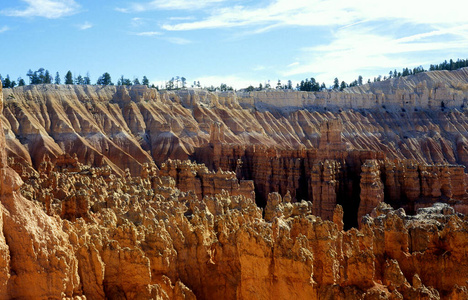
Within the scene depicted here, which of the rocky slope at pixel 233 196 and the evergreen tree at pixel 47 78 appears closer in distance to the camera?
the rocky slope at pixel 233 196

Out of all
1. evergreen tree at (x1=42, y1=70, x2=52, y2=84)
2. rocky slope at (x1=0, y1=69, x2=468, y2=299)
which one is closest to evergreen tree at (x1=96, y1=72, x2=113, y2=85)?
evergreen tree at (x1=42, y1=70, x2=52, y2=84)

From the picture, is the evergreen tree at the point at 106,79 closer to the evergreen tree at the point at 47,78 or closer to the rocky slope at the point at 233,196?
the evergreen tree at the point at 47,78

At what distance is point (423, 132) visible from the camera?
3258 inches

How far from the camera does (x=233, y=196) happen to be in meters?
23.8

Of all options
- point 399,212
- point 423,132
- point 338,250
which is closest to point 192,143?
point 423,132

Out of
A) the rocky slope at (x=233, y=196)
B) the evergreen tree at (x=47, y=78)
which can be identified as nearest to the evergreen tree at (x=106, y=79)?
the evergreen tree at (x=47, y=78)

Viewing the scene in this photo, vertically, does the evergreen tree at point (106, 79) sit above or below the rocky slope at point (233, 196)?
above

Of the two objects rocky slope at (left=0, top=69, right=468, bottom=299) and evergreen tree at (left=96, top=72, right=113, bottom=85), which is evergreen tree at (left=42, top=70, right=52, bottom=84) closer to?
evergreen tree at (left=96, top=72, right=113, bottom=85)

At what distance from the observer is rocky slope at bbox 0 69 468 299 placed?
1067 centimetres

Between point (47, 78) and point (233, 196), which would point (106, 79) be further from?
point (233, 196)

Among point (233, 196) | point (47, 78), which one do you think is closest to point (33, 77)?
point (47, 78)

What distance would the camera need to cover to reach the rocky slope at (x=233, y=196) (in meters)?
10.7

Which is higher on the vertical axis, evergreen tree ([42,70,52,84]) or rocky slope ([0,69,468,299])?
evergreen tree ([42,70,52,84])

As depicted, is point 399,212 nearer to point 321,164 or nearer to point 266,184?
point 321,164
